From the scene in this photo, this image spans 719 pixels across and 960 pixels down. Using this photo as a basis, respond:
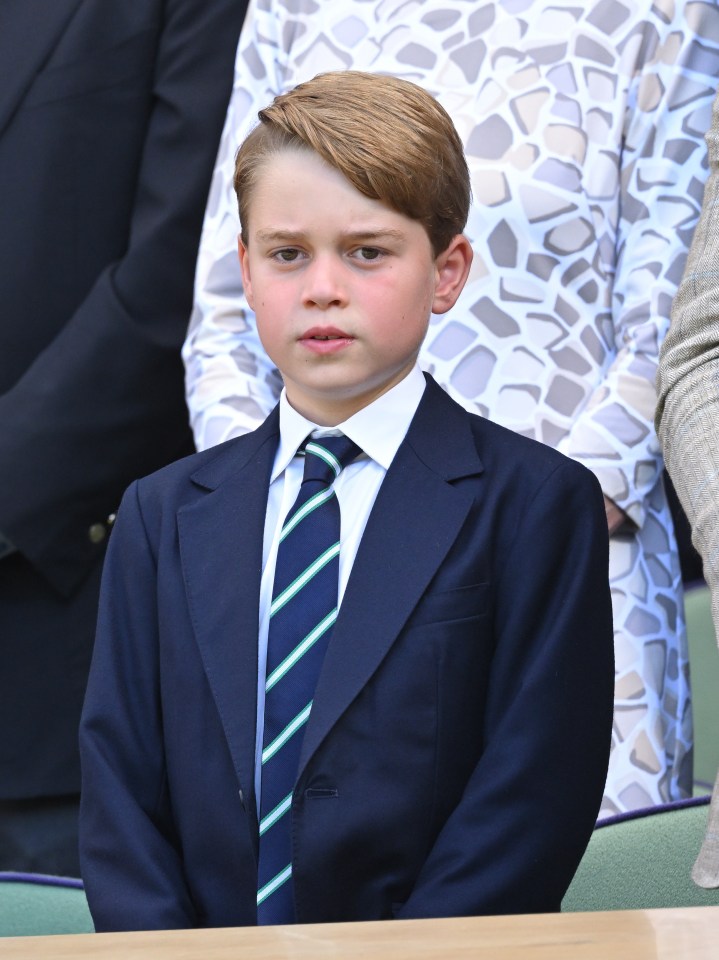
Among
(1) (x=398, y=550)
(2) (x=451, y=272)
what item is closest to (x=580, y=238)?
(2) (x=451, y=272)

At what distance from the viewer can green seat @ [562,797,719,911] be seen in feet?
5.24

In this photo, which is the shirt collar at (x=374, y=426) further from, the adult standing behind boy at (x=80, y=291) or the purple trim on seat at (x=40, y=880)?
the adult standing behind boy at (x=80, y=291)

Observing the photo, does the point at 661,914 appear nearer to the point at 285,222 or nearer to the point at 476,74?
the point at 285,222

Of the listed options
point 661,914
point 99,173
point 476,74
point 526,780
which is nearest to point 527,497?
point 526,780

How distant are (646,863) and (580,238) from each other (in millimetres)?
911

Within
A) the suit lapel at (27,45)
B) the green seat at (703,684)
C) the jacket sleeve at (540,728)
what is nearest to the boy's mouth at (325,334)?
the jacket sleeve at (540,728)

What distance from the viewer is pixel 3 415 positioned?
2.35 meters

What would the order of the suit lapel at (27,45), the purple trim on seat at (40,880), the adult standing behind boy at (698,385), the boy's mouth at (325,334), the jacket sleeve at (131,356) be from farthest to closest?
the suit lapel at (27,45) < the jacket sleeve at (131,356) < the purple trim on seat at (40,880) < the boy's mouth at (325,334) < the adult standing behind boy at (698,385)

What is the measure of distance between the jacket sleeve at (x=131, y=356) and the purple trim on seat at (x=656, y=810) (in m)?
1.04

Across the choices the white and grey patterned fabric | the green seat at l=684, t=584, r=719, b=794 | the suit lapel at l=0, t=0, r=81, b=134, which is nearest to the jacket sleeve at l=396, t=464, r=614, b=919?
the white and grey patterned fabric

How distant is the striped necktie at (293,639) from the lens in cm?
149

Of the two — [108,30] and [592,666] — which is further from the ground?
[108,30]

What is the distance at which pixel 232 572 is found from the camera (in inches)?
61.9

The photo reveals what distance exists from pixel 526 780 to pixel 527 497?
0.93 feet
